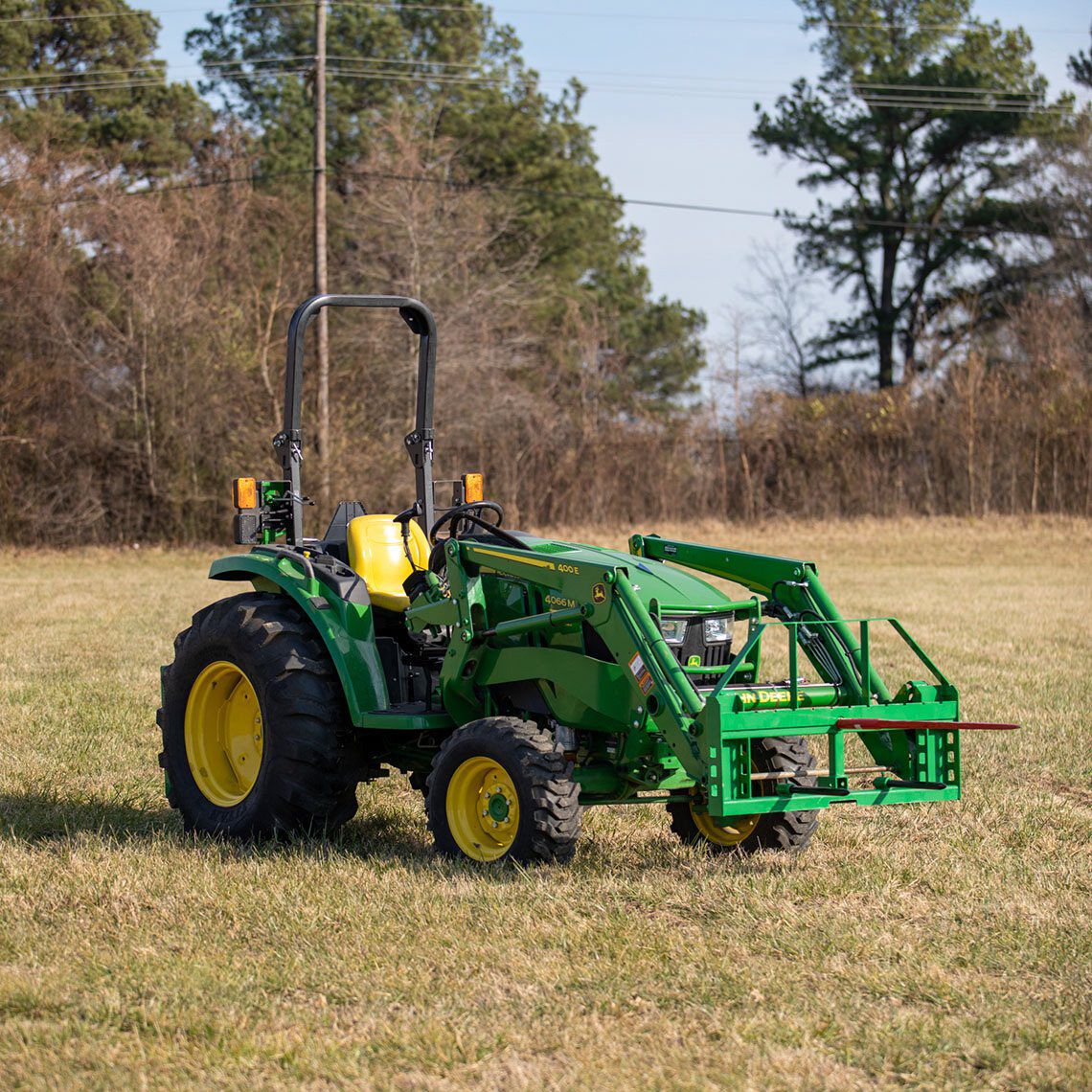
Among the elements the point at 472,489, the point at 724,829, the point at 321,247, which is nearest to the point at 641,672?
the point at 724,829

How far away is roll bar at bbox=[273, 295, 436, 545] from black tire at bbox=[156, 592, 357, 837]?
0.50 meters

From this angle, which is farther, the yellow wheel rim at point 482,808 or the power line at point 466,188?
the power line at point 466,188

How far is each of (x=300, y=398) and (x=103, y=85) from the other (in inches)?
1044

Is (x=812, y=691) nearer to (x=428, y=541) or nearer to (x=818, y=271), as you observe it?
(x=428, y=541)

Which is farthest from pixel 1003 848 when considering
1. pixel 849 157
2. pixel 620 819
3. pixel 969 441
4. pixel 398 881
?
pixel 849 157

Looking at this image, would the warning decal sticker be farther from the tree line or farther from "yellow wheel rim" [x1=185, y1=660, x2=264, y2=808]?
the tree line

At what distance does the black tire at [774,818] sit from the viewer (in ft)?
19.4

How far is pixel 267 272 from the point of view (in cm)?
2928

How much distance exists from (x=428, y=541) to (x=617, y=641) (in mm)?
1611

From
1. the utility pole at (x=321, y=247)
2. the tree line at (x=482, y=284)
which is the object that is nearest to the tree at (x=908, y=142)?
the tree line at (x=482, y=284)

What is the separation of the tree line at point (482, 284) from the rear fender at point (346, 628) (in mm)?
18212

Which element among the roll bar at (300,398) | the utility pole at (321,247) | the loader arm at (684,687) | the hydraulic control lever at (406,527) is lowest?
the loader arm at (684,687)

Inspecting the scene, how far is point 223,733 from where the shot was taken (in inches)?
268

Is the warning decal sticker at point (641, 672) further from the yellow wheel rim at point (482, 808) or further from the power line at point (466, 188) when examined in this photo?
the power line at point (466, 188)
